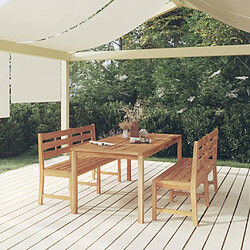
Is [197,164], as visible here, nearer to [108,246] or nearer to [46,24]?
[108,246]

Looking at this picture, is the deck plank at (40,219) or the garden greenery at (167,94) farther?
the garden greenery at (167,94)

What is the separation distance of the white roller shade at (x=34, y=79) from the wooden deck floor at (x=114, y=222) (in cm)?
187

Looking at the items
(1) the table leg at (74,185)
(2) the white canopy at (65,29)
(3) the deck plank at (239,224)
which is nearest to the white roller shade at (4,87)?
(2) the white canopy at (65,29)

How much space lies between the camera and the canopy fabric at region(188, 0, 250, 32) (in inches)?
178

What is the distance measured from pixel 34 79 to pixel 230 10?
4.01 metres

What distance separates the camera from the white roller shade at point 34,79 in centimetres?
723

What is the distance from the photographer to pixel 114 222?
14.7 feet

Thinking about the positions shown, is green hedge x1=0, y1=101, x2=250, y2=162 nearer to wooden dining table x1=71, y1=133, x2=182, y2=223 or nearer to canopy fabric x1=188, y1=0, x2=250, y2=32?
canopy fabric x1=188, y1=0, x2=250, y2=32

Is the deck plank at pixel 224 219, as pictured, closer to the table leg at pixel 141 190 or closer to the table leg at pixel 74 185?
the table leg at pixel 141 190

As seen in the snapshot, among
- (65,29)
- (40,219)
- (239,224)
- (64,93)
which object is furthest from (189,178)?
(64,93)

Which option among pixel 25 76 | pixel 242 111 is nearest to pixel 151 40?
pixel 242 111

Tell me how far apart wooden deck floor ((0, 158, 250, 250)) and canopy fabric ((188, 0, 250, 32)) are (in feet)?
7.89

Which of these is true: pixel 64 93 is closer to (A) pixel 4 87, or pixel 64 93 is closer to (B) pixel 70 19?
(A) pixel 4 87

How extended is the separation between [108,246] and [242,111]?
6.21m
